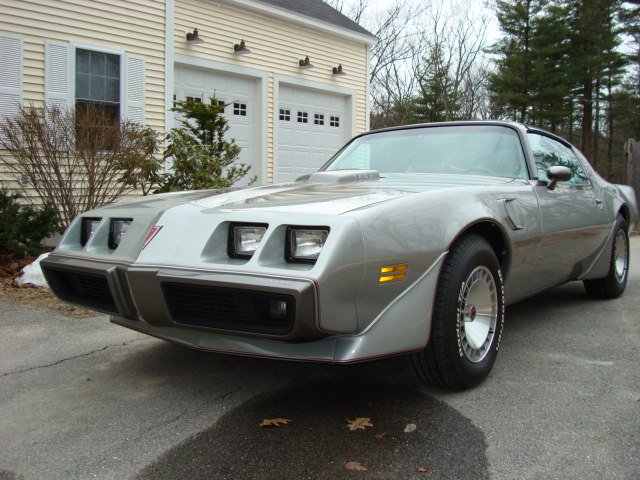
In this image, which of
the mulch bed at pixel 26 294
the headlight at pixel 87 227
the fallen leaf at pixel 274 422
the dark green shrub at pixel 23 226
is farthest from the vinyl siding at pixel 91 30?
the fallen leaf at pixel 274 422

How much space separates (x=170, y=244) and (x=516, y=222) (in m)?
1.86

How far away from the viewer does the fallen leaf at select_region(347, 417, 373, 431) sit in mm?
2404

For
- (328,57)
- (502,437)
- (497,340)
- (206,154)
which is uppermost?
(328,57)

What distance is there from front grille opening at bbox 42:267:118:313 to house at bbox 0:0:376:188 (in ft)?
19.3

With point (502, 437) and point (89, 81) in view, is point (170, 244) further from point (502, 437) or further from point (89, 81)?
point (89, 81)

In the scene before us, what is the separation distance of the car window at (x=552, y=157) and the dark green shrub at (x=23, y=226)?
4997mm

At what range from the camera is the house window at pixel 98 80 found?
28.3 ft

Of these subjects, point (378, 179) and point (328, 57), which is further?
point (328, 57)

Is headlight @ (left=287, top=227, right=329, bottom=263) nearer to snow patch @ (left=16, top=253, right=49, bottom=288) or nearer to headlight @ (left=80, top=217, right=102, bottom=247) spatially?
headlight @ (left=80, top=217, right=102, bottom=247)

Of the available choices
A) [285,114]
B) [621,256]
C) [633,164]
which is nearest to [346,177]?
[621,256]

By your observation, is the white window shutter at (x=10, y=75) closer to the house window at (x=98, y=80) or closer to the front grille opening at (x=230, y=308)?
the house window at (x=98, y=80)

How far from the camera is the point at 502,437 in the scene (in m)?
2.32

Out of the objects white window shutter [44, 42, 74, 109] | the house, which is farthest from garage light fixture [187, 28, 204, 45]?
white window shutter [44, 42, 74, 109]

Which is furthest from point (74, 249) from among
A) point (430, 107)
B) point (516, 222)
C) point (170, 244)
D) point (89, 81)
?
point (430, 107)
